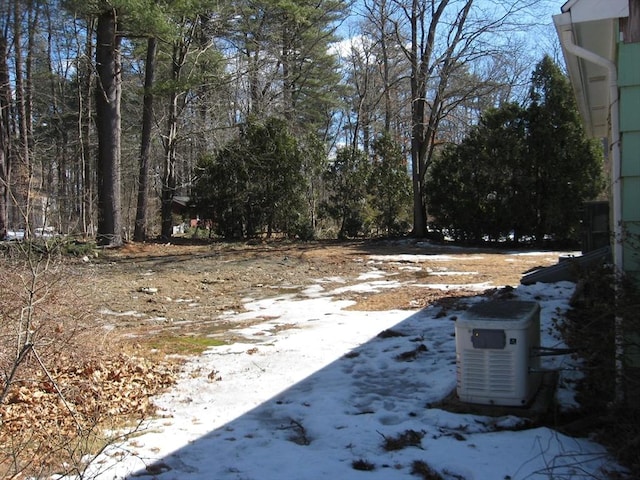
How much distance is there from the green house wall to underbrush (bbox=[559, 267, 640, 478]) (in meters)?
0.30

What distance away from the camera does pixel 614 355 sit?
3.32m

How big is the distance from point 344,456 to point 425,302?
17.8 ft

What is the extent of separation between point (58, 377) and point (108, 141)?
41.3 feet

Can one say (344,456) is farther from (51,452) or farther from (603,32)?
(603,32)

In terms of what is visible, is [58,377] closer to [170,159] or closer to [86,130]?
[170,159]

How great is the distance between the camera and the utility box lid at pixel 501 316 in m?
3.90

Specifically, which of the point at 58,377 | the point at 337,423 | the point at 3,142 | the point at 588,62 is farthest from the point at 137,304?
the point at 3,142

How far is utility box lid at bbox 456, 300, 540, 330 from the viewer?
3.90 meters

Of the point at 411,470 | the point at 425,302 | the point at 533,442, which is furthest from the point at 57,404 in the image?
the point at 425,302

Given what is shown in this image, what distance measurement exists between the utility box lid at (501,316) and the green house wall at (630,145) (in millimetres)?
749

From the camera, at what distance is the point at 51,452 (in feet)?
10.5

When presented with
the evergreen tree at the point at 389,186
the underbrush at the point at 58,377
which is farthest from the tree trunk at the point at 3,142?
the underbrush at the point at 58,377

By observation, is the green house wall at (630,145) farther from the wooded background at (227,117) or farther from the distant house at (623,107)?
the wooded background at (227,117)

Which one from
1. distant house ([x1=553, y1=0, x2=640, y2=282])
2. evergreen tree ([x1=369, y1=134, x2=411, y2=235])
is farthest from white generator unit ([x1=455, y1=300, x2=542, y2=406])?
evergreen tree ([x1=369, y1=134, x2=411, y2=235])
